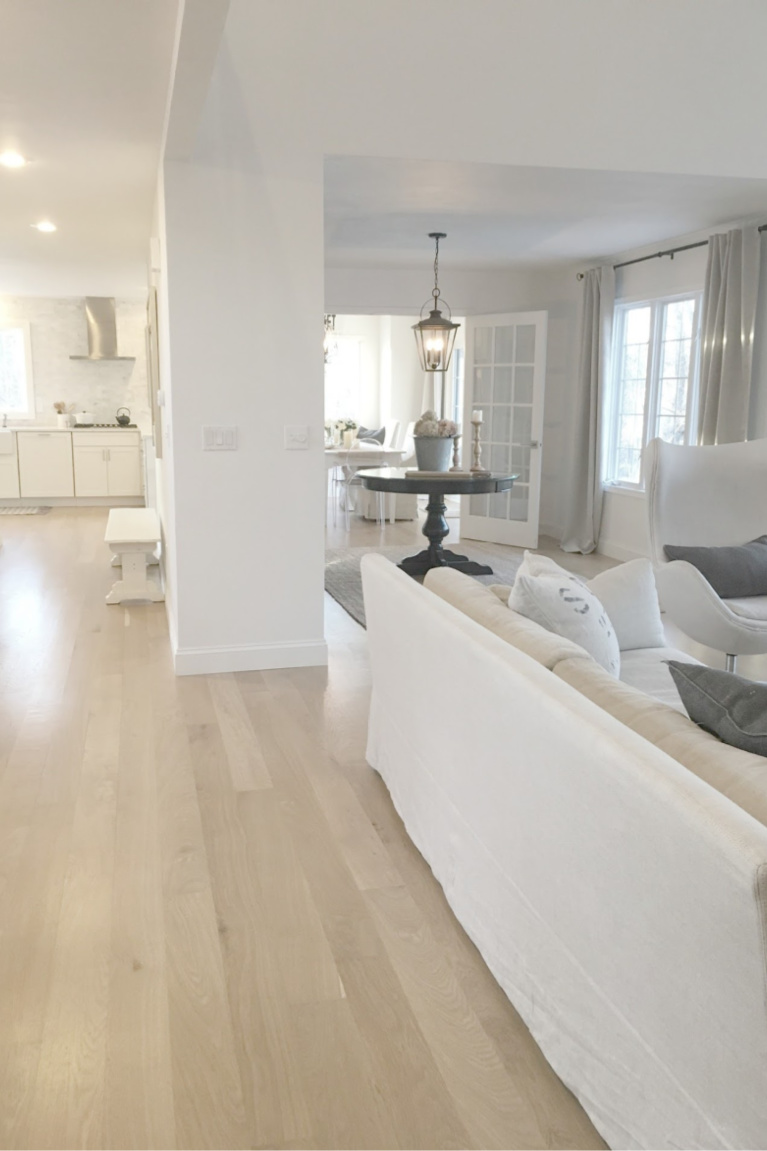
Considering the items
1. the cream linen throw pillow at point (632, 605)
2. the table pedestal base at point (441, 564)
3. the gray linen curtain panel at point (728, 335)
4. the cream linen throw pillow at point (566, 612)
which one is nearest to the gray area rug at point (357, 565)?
the table pedestal base at point (441, 564)

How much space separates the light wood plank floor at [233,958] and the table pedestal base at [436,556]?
3.02 metres

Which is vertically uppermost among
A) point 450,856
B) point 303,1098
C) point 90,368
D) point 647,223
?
point 647,223

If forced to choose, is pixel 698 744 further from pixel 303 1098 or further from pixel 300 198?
pixel 300 198

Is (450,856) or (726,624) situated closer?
(450,856)

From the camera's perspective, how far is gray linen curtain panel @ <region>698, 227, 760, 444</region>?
18.0ft

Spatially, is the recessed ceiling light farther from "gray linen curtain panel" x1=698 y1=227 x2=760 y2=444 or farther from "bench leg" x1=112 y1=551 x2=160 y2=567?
"gray linen curtain panel" x1=698 y1=227 x2=760 y2=444

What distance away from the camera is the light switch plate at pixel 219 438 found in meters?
4.01

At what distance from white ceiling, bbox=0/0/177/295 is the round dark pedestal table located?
7.43 ft

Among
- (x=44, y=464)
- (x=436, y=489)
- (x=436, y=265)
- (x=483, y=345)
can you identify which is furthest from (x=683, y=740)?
(x=44, y=464)

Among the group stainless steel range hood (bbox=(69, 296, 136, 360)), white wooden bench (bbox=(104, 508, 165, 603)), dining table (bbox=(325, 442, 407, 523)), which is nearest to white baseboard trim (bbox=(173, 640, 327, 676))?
white wooden bench (bbox=(104, 508, 165, 603))

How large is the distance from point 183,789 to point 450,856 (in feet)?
3.58

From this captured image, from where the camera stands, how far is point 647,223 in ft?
18.9

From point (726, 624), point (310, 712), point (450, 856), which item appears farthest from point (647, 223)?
point (450, 856)

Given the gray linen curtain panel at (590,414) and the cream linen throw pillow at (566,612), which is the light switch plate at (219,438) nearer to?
the cream linen throw pillow at (566,612)
